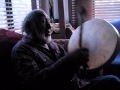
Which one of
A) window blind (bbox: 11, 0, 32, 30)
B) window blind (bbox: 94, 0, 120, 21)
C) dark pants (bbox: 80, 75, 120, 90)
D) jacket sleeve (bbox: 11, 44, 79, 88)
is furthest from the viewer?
window blind (bbox: 94, 0, 120, 21)

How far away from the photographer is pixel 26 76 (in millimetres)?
1604

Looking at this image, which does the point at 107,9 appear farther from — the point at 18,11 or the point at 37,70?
the point at 37,70

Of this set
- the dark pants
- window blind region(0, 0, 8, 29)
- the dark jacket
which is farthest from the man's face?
window blind region(0, 0, 8, 29)

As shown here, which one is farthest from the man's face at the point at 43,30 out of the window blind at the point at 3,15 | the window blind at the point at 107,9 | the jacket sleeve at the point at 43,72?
the window blind at the point at 107,9

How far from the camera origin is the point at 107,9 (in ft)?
13.2

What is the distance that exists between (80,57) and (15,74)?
1.82 ft

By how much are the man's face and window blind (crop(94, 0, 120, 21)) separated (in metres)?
2.26

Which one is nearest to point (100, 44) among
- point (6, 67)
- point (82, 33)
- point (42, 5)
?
point (82, 33)

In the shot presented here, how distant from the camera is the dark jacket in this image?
5.16ft

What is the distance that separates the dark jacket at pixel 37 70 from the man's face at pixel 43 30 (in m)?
Result: 0.11

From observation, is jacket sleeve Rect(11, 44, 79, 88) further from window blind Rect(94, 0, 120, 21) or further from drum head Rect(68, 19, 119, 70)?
window blind Rect(94, 0, 120, 21)

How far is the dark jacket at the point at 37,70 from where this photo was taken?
5.16 ft

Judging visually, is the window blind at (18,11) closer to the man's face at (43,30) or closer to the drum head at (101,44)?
the man's face at (43,30)

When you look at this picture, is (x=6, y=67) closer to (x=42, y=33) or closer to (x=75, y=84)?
(x=42, y=33)
